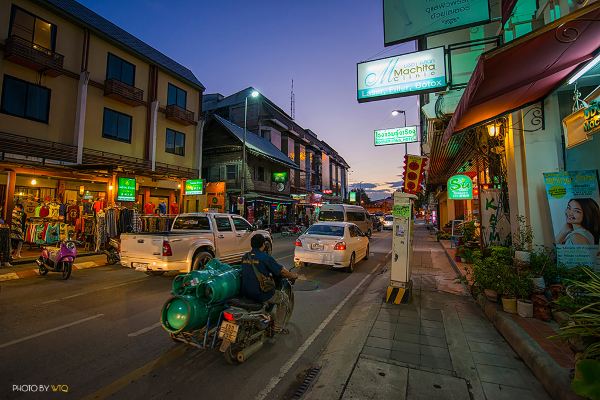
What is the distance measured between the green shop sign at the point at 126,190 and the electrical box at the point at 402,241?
1338cm

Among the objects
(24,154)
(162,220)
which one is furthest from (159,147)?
(24,154)

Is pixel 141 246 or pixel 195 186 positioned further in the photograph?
pixel 195 186

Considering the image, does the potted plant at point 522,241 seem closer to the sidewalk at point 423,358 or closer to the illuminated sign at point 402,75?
the sidewalk at point 423,358

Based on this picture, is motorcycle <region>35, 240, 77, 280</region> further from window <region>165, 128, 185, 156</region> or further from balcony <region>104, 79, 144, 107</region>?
window <region>165, 128, 185, 156</region>

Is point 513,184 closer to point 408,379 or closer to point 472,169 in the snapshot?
point 408,379

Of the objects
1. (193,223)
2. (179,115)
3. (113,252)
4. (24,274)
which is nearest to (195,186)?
(179,115)

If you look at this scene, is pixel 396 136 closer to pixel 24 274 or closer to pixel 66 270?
pixel 66 270

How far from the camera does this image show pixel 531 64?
4.54 metres

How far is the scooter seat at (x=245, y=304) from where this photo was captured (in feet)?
12.9

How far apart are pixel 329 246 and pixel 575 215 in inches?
227

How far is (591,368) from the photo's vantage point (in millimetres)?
2281

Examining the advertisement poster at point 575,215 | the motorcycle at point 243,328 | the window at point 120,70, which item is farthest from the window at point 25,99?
the advertisement poster at point 575,215

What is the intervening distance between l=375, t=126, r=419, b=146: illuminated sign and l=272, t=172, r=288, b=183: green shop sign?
1566cm

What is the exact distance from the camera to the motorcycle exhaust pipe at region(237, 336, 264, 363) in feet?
12.0
